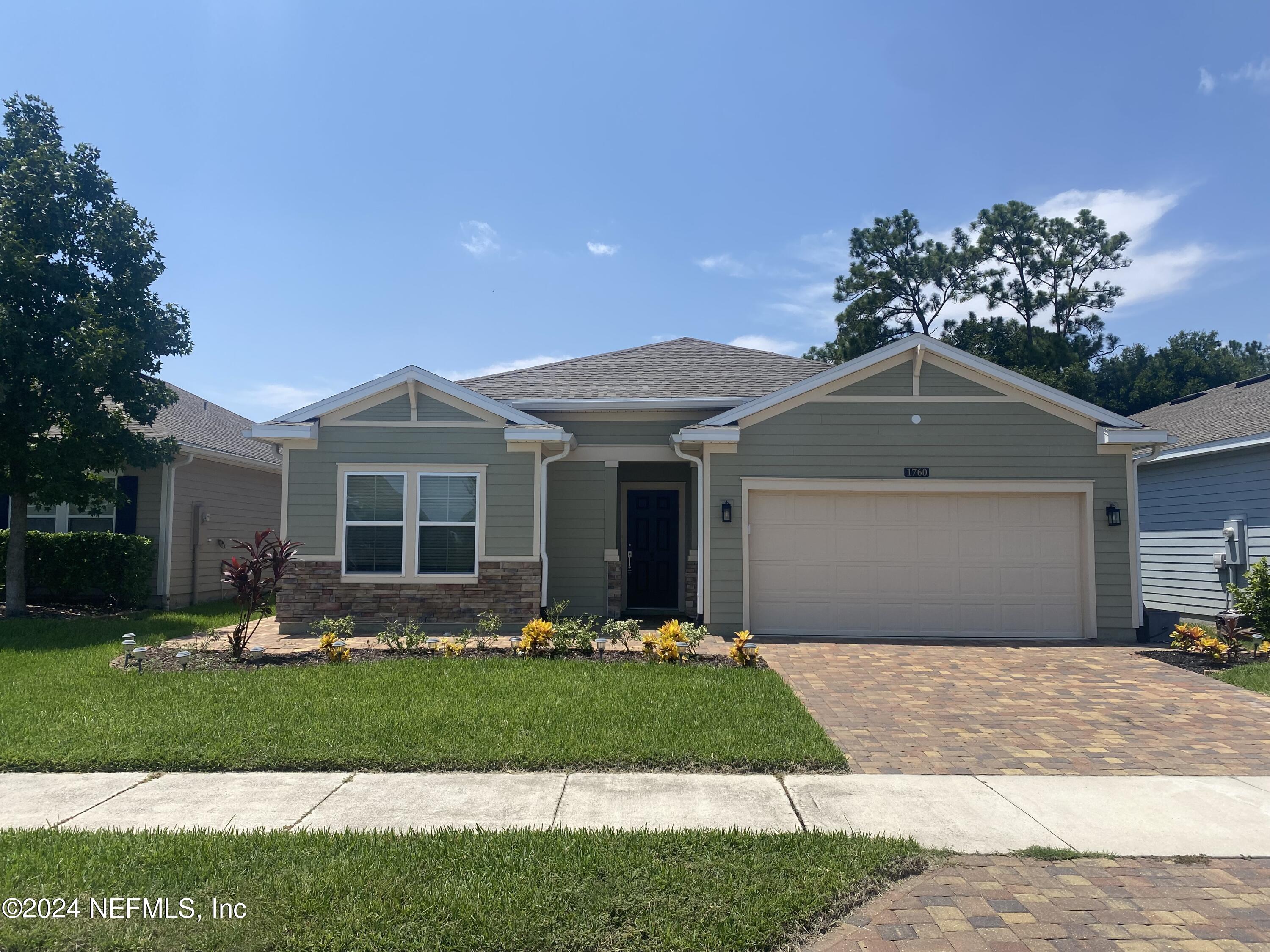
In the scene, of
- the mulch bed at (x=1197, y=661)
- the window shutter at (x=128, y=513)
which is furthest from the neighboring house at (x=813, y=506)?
the window shutter at (x=128, y=513)

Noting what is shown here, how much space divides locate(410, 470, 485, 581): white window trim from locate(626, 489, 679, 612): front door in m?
3.40

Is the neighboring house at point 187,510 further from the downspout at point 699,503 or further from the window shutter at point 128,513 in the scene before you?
the downspout at point 699,503

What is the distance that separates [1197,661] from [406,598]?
1041 centimetres

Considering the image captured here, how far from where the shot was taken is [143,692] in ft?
25.2

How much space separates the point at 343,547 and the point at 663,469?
217 inches

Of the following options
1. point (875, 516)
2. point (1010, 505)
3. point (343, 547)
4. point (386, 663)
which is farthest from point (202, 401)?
point (1010, 505)

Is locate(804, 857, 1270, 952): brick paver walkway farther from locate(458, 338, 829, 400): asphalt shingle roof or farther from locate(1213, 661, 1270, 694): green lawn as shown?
locate(458, 338, 829, 400): asphalt shingle roof

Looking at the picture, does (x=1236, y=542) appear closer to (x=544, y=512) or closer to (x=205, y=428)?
(x=544, y=512)

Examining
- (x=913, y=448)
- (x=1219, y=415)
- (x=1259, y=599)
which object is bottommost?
(x=1259, y=599)

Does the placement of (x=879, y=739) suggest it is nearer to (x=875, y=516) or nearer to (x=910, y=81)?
(x=875, y=516)

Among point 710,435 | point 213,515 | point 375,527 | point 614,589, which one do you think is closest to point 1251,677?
point 710,435

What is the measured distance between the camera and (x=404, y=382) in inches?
472

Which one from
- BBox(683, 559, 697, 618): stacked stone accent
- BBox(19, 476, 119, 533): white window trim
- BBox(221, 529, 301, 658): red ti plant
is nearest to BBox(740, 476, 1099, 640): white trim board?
BBox(683, 559, 697, 618): stacked stone accent

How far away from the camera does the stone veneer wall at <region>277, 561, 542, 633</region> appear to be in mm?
11805
